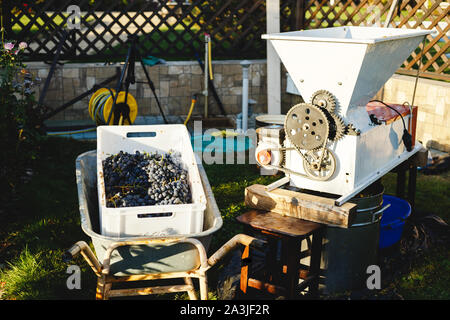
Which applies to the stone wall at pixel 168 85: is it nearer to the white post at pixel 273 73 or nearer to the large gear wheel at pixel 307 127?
the white post at pixel 273 73

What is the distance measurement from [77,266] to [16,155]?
1.37 metres

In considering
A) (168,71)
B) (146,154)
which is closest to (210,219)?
(146,154)

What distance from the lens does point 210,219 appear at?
3.37 metres

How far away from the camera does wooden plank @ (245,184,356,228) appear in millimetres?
2953

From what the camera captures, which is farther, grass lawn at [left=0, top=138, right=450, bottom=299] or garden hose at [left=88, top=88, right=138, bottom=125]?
garden hose at [left=88, top=88, right=138, bottom=125]

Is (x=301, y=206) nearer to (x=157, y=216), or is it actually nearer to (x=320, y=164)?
(x=320, y=164)

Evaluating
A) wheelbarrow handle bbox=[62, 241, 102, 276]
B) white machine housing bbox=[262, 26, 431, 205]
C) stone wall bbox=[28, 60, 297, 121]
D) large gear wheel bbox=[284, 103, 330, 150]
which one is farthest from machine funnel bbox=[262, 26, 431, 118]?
stone wall bbox=[28, 60, 297, 121]

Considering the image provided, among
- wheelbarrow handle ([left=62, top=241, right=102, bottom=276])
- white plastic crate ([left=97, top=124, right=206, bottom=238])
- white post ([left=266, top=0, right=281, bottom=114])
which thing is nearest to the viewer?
wheelbarrow handle ([left=62, top=241, right=102, bottom=276])

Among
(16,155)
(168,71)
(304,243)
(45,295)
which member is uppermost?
(168,71)

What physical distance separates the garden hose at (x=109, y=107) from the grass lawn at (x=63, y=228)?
1.28ft

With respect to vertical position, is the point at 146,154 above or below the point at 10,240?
above

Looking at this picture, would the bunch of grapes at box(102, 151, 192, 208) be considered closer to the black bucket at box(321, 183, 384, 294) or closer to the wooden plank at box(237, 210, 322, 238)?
the wooden plank at box(237, 210, 322, 238)

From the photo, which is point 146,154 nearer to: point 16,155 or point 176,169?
point 176,169

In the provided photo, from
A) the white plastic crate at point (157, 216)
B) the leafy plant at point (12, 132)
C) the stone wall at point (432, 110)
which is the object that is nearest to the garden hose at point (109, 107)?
the leafy plant at point (12, 132)
